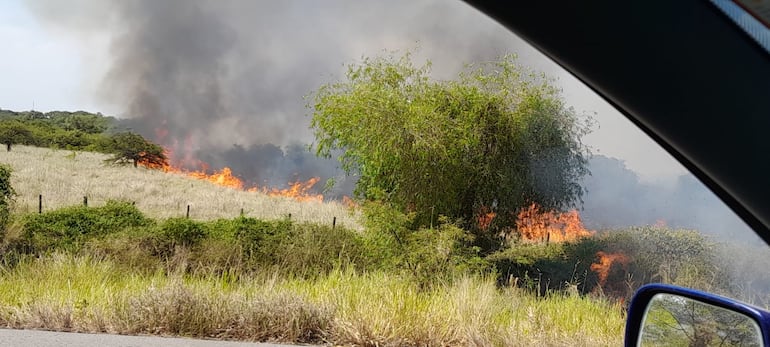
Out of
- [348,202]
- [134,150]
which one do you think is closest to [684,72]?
[348,202]

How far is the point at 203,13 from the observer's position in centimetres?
745

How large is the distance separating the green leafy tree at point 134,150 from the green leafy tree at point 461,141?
5.87 ft

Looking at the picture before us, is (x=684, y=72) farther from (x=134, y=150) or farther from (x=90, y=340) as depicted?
(x=134, y=150)

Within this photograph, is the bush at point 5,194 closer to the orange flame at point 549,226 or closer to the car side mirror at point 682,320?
the orange flame at point 549,226

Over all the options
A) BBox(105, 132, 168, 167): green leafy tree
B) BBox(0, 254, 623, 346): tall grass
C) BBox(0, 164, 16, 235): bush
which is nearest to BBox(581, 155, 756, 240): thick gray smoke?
BBox(0, 254, 623, 346): tall grass

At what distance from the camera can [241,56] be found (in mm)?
7195

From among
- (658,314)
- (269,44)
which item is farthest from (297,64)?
(658,314)

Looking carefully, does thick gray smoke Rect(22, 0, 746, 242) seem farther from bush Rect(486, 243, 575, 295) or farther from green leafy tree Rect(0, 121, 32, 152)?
green leafy tree Rect(0, 121, 32, 152)

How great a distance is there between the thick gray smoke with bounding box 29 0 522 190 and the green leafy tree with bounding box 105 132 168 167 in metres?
0.12

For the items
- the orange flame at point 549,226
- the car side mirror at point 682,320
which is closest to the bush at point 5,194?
the orange flame at point 549,226

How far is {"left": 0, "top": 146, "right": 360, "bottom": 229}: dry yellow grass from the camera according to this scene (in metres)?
5.90

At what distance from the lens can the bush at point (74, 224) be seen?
5.46 m

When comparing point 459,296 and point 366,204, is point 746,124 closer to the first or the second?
point 459,296

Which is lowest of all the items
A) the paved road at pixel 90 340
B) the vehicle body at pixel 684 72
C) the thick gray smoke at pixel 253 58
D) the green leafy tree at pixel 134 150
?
the paved road at pixel 90 340
